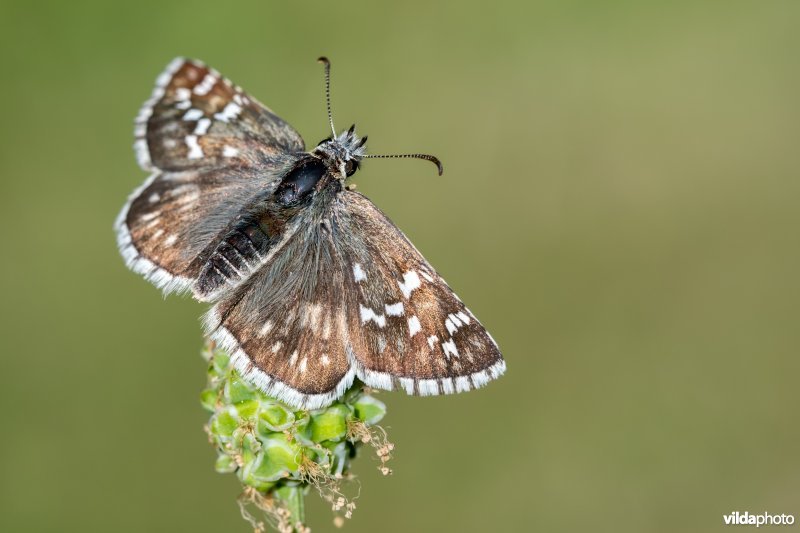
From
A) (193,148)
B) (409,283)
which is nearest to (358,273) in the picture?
(409,283)

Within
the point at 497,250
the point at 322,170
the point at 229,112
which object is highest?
the point at 497,250

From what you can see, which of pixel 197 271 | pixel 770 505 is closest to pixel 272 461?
pixel 197 271

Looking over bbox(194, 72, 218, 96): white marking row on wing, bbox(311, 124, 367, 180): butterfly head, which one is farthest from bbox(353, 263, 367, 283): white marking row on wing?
bbox(194, 72, 218, 96): white marking row on wing

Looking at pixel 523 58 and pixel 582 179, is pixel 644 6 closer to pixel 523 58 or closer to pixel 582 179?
pixel 523 58

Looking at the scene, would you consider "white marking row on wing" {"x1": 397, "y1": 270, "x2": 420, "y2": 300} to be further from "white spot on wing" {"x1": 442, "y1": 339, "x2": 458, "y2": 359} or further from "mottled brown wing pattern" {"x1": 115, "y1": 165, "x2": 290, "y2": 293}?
"mottled brown wing pattern" {"x1": 115, "y1": 165, "x2": 290, "y2": 293}

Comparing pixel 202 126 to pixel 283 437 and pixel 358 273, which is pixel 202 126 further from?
pixel 283 437

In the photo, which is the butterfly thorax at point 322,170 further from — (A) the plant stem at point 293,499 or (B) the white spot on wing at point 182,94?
(A) the plant stem at point 293,499
